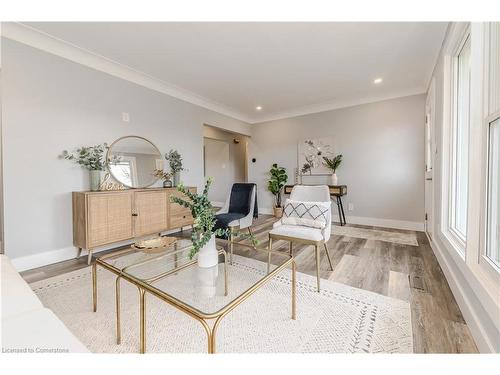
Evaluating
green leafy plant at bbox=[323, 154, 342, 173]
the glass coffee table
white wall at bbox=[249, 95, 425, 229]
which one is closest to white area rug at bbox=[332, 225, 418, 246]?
white wall at bbox=[249, 95, 425, 229]

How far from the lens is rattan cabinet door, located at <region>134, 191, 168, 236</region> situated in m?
2.74

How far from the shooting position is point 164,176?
3.27 meters

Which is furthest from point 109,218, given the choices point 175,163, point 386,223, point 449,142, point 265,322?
point 386,223

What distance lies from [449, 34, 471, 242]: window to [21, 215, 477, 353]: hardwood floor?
19.8 inches

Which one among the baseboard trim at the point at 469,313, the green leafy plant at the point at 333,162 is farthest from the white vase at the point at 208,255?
the green leafy plant at the point at 333,162

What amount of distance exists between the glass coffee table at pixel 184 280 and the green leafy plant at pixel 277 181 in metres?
3.32

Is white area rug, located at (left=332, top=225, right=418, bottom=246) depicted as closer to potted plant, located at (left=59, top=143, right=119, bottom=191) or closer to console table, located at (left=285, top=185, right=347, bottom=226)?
console table, located at (left=285, top=185, right=347, bottom=226)

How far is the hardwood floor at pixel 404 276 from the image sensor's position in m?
→ 1.25

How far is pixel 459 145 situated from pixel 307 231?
1558 mm

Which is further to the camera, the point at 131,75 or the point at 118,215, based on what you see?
the point at 131,75

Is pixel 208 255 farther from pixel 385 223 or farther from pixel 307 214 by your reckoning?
pixel 385 223

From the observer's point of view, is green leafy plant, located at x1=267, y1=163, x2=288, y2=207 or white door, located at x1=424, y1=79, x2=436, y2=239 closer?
white door, located at x1=424, y1=79, x2=436, y2=239

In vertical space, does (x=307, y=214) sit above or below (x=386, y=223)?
above

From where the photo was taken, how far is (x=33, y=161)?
2.20 metres
